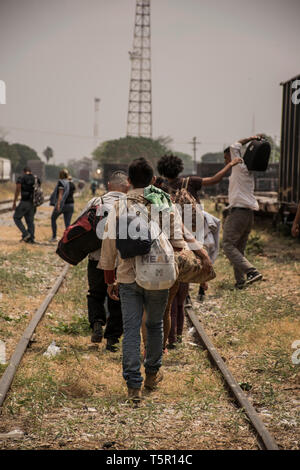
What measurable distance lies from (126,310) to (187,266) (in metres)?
0.75

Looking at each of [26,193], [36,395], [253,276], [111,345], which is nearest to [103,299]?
[111,345]

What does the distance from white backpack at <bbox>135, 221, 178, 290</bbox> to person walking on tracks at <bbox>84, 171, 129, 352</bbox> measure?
5.15 feet

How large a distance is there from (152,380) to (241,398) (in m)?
0.78

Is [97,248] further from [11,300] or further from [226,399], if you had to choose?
[11,300]

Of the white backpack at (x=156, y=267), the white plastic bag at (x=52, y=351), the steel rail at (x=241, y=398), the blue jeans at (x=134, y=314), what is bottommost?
the white plastic bag at (x=52, y=351)

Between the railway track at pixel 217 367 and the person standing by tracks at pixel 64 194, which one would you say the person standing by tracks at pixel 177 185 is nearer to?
the railway track at pixel 217 367

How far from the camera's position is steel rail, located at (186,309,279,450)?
13.8 ft

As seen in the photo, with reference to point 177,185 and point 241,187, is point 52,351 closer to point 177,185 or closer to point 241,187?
point 177,185

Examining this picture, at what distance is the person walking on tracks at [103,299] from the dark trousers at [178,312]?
1.84 ft

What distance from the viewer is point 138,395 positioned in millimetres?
5098

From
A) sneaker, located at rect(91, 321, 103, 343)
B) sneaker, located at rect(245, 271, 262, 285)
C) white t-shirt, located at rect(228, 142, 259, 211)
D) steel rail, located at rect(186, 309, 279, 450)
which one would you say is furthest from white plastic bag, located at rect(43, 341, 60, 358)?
white t-shirt, located at rect(228, 142, 259, 211)

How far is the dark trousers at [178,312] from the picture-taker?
22.2ft

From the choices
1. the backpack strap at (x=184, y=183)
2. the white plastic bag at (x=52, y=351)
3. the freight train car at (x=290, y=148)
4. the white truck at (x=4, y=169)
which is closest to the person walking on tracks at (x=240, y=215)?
the backpack strap at (x=184, y=183)

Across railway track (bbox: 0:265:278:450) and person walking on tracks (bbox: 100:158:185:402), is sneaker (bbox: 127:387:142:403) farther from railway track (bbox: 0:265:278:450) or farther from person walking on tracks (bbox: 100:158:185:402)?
railway track (bbox: 0:265:278:450)
